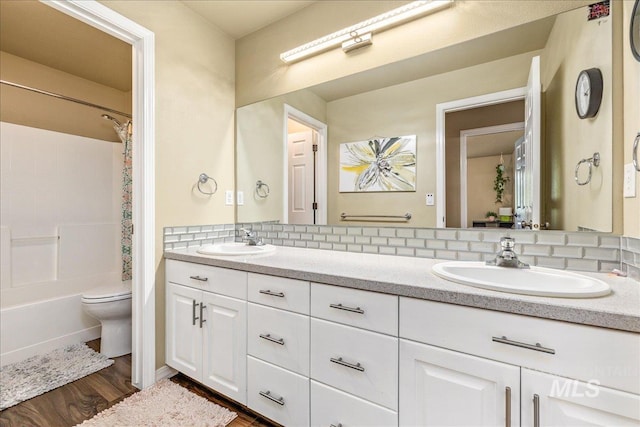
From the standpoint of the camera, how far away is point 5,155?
89.6 inches

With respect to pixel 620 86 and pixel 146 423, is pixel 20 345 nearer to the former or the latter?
pixel 146 423

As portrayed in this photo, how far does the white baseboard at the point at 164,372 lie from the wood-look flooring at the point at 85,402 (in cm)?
4

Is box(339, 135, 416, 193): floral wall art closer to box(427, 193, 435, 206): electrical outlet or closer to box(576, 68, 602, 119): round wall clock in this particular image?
box(427, 193, 435, 206): electrical outlet

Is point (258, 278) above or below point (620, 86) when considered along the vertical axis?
below

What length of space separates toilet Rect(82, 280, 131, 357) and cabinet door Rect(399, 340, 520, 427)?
2121 mm

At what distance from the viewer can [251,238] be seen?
2059 millimetres

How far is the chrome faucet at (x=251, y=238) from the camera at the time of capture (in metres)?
2.04

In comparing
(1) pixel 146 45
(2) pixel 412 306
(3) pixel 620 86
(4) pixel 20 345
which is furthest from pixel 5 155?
(3) pixel 620 86

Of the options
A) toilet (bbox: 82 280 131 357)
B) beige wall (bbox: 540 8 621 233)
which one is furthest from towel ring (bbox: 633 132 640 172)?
toilet (bbox: 82 280 131 357)

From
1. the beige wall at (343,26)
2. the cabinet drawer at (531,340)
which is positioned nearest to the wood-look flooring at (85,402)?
the cabinet drawer at (531,340)

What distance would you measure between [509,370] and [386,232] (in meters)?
0.93

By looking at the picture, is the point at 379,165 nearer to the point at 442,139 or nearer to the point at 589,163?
the point at 442,139

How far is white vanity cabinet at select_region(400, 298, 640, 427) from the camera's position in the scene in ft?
2.41

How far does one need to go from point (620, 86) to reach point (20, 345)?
3.82 meters
